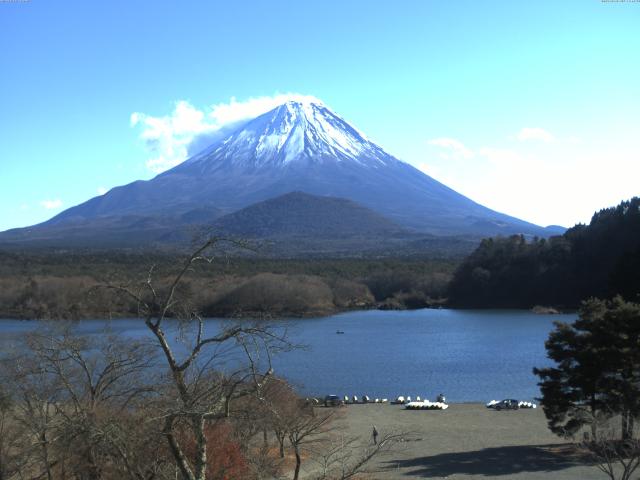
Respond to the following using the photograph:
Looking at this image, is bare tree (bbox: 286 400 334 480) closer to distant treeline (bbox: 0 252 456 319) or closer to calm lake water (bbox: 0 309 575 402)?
calm lake water (bbox: 0 309 575 402)

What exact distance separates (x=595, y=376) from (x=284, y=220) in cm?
7521

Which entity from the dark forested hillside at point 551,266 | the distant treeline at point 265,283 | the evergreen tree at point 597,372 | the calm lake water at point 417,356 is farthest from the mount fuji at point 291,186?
the evergreen tree at point 597,372

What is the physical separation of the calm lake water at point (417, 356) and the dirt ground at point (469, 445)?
1803 millimetres

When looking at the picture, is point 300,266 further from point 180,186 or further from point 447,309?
point 180,186

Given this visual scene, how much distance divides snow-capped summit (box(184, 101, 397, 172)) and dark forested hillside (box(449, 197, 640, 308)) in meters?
67.4

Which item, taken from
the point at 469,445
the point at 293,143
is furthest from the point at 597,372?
the point at 293,143

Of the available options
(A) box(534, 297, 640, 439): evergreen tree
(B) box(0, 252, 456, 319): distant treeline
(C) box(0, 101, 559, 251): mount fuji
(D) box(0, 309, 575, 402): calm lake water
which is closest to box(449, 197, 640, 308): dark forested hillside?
(B) box(0, 252, 456, 319): distant treeline

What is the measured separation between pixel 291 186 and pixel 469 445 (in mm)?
90955

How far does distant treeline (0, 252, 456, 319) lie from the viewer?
38.1 metres

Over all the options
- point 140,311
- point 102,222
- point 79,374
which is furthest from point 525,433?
point 102,222

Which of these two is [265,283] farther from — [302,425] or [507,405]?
[302,425]

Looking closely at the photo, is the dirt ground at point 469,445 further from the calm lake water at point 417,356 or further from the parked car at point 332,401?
the calm lake water at point 417,356

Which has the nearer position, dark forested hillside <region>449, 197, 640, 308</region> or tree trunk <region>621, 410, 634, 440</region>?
tree trunk <region>621, 410, 634, 440</region>

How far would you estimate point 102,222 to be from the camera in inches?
3565
